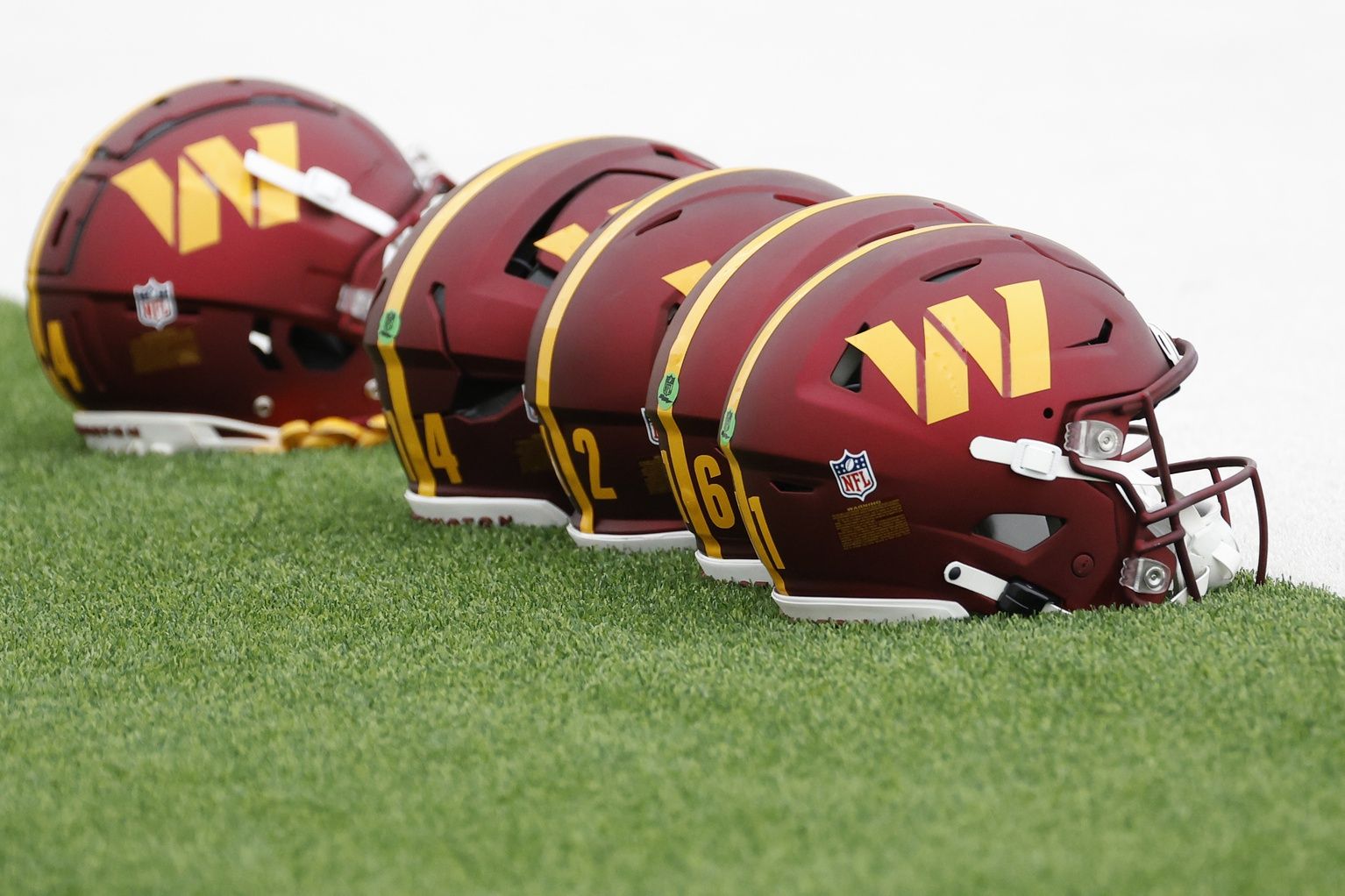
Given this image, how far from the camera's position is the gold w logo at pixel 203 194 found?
188 inches

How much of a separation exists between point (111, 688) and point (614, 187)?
5.51ft

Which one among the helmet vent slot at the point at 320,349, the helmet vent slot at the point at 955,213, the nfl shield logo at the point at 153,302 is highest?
the helmet vent slot at the point at 955,213

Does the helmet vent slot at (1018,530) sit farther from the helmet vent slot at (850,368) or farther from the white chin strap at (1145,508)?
the helmet vent slot at (850,368)

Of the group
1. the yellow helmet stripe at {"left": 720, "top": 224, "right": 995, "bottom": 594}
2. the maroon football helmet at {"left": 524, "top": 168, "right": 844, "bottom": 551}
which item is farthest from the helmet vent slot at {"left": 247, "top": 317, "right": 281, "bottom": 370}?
the yellow helmet stripe at {"left": 720, "top": 224, "right": 995, "bottom": 594}

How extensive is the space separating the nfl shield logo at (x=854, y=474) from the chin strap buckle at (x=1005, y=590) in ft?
0.68

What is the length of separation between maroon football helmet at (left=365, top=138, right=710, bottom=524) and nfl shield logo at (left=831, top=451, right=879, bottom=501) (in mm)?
1189

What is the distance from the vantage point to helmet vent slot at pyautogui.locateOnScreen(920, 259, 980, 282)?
111 inches

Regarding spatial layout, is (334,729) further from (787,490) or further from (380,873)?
(787,490)

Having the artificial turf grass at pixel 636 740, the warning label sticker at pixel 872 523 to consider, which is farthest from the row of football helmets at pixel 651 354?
the artificial turf grass at pixel 636 740

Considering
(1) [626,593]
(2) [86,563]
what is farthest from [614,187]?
(2) [86,563]

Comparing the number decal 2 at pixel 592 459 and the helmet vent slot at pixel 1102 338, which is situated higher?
the helmet vent slot at pixel 1102 338

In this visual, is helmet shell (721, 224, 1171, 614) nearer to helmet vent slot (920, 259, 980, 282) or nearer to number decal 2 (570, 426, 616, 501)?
helmet vent slot (920, 259, 980, 282)

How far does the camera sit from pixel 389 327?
381 cm

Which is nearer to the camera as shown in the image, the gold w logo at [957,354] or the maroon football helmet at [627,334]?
the gold w logo at [957,354]
